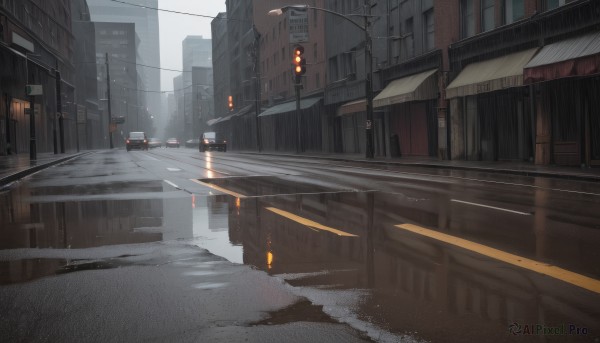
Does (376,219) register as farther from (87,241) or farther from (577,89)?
(577,89)

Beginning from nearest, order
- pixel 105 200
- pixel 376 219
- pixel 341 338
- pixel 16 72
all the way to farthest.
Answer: pixel 341 338 → pixel 376 219 → pixel 105 200 → pixel 16 72

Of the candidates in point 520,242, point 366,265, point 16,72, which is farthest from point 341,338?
point 16,72

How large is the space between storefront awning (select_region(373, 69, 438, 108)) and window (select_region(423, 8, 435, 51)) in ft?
4.87

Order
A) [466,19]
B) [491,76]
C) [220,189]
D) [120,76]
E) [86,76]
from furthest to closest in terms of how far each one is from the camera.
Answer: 1. [120,76]
2. [86,76]
3. [466,19]
4. [491,76]
5. [220,189]

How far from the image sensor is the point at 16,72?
146 feet

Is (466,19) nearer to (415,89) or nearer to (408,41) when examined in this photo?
(415,89)

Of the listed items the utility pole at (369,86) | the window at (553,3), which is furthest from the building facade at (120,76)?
the window at (553,3)

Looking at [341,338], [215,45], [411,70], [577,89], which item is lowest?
[341,338]

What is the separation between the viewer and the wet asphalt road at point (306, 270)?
13.6 ft

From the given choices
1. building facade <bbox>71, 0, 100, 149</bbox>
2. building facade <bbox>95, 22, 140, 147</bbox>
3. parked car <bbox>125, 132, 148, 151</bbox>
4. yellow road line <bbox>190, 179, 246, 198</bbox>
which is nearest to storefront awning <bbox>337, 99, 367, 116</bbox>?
yellow road line <bbox>190, 179, 246, 198</bbox>

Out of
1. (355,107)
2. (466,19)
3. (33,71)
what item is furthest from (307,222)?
(33,71)

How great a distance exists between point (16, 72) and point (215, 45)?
7145cm

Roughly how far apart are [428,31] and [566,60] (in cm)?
1222

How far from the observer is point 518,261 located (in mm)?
6000
